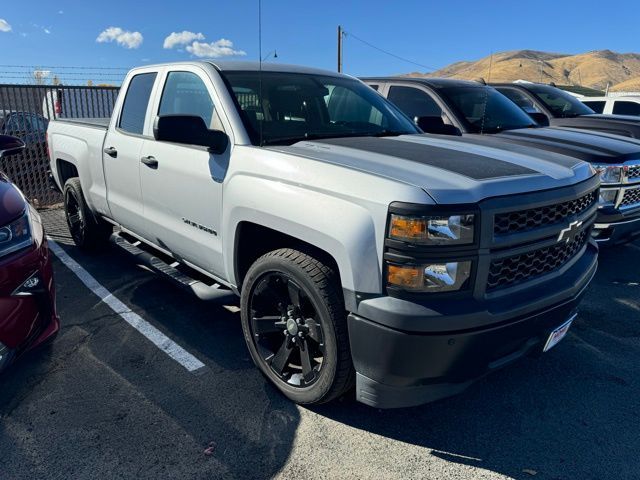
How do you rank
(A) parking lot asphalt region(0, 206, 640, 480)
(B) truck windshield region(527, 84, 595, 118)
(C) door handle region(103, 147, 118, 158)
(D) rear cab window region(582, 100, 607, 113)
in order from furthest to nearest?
(D) rear cab window region(582, 100, 607, 113), (B) truck windshield region(527, 84, 595, 118), (C) door handle region(103, 147, 118, 158), (A) parking lot asphalt region(0, 206, 640, 480)

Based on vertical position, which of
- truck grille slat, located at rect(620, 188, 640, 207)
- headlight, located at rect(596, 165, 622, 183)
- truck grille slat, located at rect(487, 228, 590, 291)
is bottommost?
truck grille slat, located at rect(620, 188, 640, 207)

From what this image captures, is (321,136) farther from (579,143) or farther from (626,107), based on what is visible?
(626,107)

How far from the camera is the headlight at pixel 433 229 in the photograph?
2.14 meters

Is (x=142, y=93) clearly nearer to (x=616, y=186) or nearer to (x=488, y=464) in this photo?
(x=488, y=464)

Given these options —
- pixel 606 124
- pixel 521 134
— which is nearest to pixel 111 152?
pixel 521 134

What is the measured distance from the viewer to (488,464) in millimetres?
2502

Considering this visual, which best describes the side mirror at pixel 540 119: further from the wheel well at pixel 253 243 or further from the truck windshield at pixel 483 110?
the wheel well at pixel 253 243

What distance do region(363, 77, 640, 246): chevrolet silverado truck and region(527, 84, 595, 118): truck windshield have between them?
2200 millimetres

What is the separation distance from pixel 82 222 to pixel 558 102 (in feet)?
26.0

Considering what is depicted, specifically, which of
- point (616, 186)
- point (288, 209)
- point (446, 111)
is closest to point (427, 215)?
point (288, 209)

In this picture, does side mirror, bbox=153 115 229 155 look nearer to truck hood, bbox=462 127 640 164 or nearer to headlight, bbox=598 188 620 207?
truck hood, bbox=462 127 640 164

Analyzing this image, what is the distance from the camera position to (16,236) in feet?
9.22

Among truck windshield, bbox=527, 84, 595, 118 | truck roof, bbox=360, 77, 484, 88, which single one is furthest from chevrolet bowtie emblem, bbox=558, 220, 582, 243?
truck windshield, bbox=527, 84, 595, 118

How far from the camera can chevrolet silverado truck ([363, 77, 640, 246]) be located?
4.82 m
